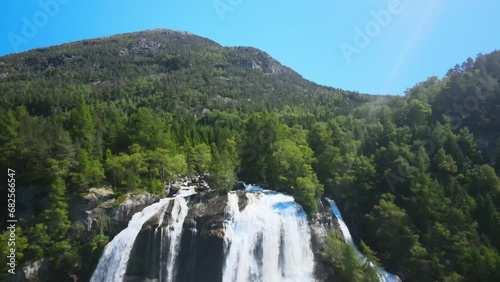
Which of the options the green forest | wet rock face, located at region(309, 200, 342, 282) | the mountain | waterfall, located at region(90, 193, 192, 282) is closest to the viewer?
wet rock face, located at region(309, 200, 342, 282)

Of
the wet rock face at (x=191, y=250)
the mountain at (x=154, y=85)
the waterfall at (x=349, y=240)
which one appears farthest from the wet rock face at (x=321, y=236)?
the mountain at (x=154, y=85)

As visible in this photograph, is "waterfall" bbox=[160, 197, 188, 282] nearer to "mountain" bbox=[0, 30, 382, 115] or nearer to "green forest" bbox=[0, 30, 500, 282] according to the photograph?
"green forest" bbox=[0, 30, 500, 282]

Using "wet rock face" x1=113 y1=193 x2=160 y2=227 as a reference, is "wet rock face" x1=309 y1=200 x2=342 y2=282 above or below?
below

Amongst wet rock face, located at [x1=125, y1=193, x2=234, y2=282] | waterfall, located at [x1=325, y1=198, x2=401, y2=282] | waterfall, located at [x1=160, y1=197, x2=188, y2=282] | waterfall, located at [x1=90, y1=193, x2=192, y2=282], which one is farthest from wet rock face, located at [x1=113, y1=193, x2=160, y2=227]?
waterfall, located at [x1=325, y1=198, x2=401, y2=282]

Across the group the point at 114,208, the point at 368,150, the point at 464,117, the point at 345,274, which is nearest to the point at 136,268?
the point at 114,208

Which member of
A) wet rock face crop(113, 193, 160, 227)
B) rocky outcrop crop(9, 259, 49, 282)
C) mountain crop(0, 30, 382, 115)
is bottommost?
rocky outcrop crop(9, 259, 49, 282)

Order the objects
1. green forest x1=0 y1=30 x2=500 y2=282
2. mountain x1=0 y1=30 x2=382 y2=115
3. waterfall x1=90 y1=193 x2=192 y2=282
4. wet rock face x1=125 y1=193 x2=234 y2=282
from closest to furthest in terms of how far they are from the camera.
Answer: wet rock face x1=125 y1=193 x2=234 y2=282
waterfall x1=90 y1=193 x2=192 y2=282
green forest x1=0 y1=30 x2=500 y2=282
mountain x1=0 y1=30 x2=382 y2=115
